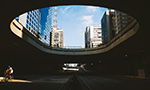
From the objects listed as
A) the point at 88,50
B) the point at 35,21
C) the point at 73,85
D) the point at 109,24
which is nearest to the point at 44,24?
the point at 35,21

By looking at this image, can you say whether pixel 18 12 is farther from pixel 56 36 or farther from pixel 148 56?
pixel 56 36

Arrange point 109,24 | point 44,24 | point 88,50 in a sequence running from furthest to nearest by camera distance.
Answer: point 44,24 < point 109,24 < point 88,50

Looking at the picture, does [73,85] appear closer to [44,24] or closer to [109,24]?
[109,24]

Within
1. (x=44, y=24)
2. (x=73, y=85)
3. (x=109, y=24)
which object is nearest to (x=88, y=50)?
(x=73, y=85)

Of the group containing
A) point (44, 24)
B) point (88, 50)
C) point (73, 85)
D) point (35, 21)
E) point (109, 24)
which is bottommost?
point (73, 85)

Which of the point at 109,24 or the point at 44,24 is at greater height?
the point at 44,24

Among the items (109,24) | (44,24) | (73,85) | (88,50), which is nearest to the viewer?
(73,85)

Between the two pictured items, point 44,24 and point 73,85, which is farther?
point 44,24

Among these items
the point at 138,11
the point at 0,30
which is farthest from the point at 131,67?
the point at 0,30

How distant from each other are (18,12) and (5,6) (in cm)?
128

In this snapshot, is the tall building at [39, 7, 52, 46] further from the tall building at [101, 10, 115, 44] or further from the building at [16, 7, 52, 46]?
the tall building at [101, 10, 115, 44]

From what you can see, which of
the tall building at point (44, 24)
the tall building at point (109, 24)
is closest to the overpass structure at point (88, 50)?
the tall building at point (109, 24)

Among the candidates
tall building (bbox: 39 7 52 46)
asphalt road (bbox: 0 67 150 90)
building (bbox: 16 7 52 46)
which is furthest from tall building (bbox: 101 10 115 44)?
asphalt road (bbox: 0 67 150 90)

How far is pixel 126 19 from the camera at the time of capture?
287 ft
